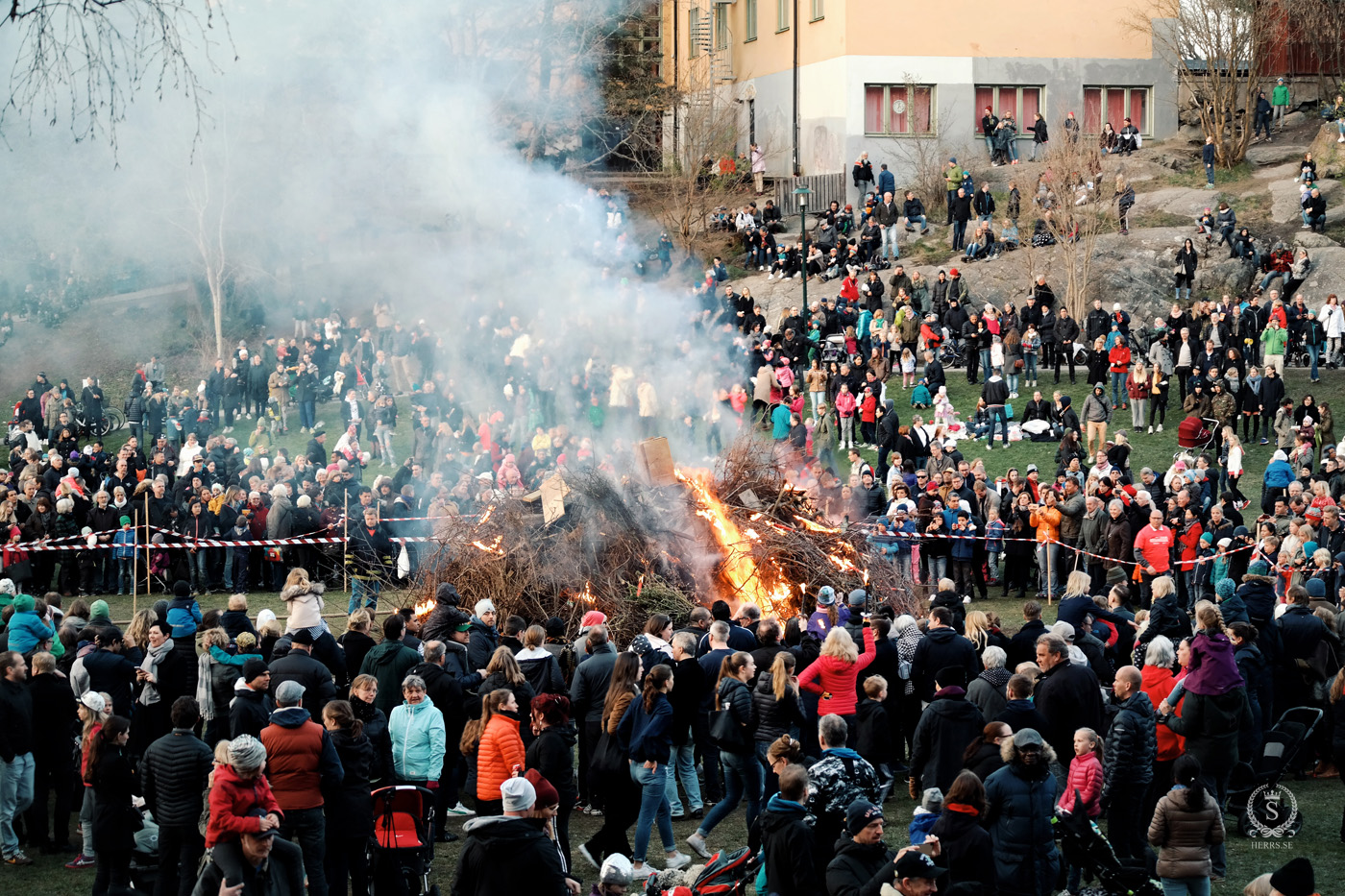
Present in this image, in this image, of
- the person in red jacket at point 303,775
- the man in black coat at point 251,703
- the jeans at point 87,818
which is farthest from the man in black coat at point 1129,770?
the jeans at point 87,818

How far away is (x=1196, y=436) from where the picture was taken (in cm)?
2291

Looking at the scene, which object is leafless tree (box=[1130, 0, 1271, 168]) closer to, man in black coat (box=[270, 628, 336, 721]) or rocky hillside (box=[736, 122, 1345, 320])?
rocky hillside (box=[736, 122, 1345, 320])

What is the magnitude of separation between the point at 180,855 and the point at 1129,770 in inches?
214

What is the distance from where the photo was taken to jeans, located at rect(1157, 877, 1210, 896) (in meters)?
7.77

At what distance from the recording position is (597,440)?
2344cm

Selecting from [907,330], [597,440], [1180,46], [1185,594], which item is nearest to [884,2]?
[1180,46]

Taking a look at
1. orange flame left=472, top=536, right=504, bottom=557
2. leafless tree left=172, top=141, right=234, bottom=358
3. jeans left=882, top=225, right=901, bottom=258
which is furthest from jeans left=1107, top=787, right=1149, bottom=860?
leafless tree left=172, top=141, right=234, bottom=358

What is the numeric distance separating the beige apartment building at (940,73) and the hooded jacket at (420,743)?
33151mm

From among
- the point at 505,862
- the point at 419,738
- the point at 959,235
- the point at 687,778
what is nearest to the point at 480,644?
the point at 687,778

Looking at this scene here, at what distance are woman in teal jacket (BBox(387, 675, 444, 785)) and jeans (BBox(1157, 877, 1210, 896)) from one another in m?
4.20

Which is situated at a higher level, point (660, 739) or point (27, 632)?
point (27, 632)

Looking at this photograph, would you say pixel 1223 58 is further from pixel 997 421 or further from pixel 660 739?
pixel 660 739

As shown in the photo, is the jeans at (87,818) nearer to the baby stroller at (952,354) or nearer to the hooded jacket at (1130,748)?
the hooded jacket at (1130,748)

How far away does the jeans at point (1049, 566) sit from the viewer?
18078 mm
